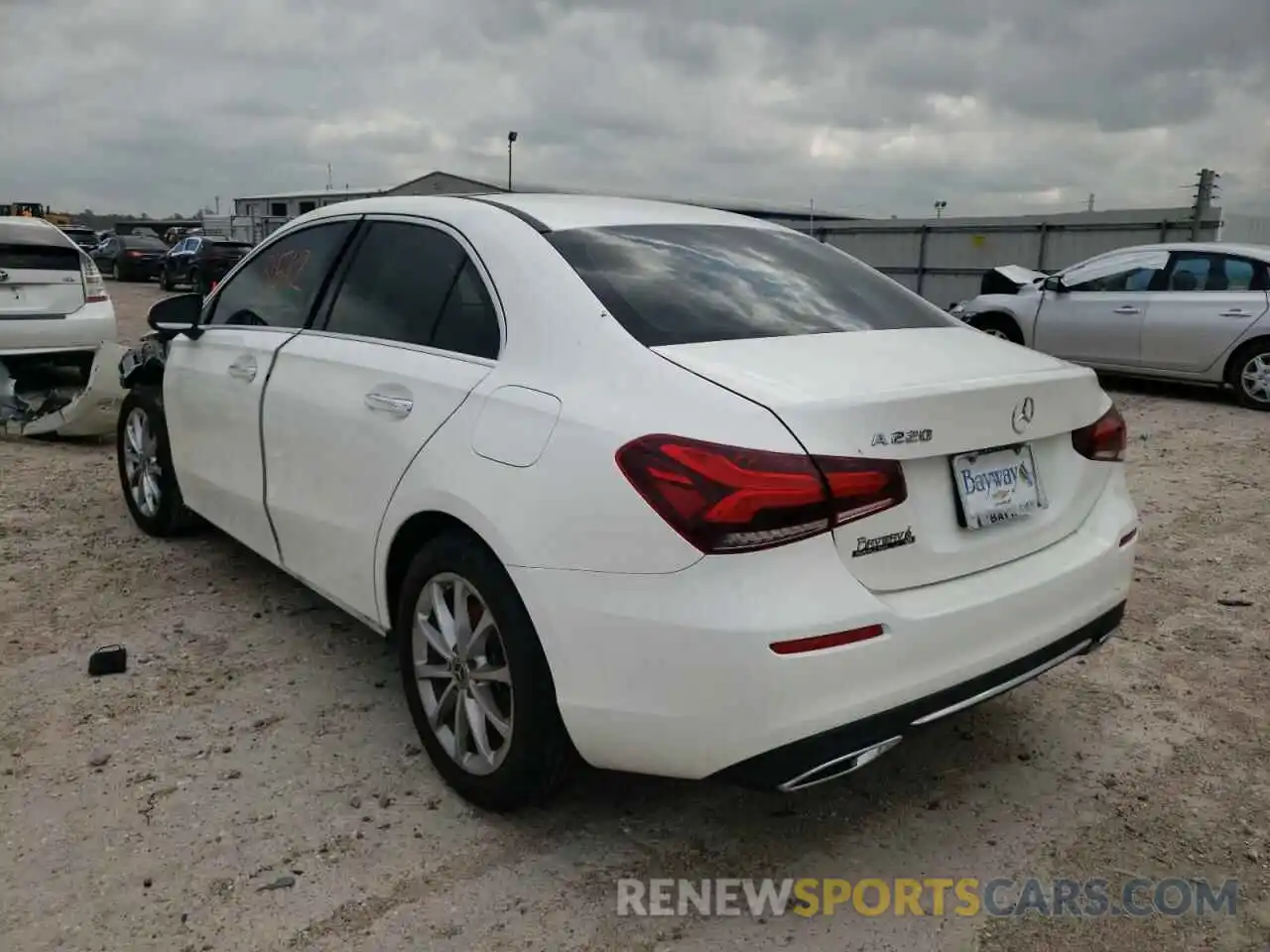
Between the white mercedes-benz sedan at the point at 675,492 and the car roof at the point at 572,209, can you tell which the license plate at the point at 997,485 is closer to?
the white mercedes-benz sedan at the point at 675,492

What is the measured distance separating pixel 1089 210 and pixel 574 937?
16.7 metres

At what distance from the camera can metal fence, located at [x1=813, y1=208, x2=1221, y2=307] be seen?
Result: 50.7ft

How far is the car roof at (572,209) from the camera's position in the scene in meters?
3.16

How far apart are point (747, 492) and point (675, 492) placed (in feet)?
0.51

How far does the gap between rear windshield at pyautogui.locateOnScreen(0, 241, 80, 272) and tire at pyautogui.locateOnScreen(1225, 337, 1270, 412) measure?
10.2m

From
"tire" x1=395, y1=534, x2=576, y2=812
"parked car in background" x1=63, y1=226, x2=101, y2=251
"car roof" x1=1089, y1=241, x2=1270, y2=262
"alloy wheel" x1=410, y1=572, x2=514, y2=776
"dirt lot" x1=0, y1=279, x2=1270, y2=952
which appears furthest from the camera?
"parked car in background" x1=63, y1=226, x2=101, y2=251

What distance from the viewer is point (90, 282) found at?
27.9ft

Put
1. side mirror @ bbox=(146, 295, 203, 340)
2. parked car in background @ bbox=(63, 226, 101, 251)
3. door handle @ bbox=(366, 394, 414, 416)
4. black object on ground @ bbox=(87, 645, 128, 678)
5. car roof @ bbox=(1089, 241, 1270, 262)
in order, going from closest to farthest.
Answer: door handle @ bbox=(366, 394, 414, 416) → black object on ground @ bbox=(87, 645, 128, 678) → side mirror @ bbox=(146, 295, 203, 340) → car roof @ bbox=(1089, 241, 1270, 262) → parked car in background @ bbox=(63, 226, 101, 251)

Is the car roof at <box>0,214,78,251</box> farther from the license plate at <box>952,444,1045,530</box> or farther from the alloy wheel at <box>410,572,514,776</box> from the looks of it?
the license plate at <box>952,444,1045,530</box>

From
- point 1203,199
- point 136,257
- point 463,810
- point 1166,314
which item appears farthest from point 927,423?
point 136,257

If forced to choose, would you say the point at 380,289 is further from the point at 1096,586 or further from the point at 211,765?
the point at 1096,586

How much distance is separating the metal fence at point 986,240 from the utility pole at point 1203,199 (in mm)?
62

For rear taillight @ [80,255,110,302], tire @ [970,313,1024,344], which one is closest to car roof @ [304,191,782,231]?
rear taillight @ [80,255,110,302]

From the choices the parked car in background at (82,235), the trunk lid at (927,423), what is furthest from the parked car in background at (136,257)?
the trunk lid at (927,423)
